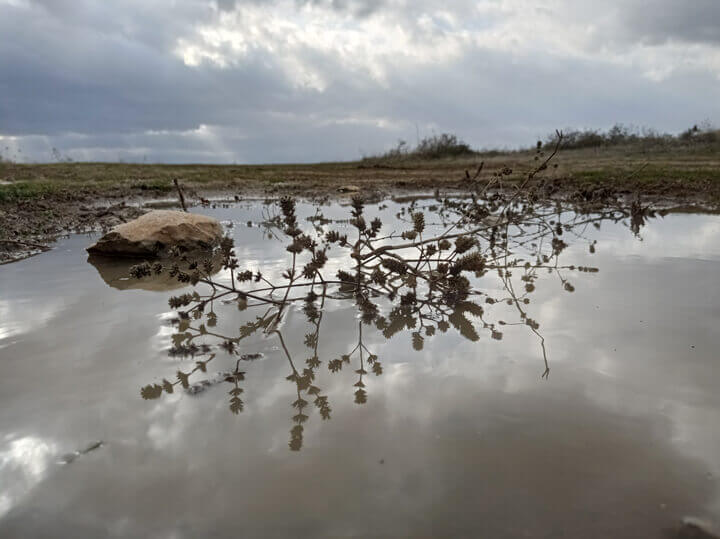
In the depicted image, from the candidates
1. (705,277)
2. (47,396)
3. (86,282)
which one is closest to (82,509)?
(47,396)

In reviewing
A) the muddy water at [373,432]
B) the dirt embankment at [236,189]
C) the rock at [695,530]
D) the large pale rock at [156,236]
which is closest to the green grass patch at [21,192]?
the dirt embankment at [236,189]

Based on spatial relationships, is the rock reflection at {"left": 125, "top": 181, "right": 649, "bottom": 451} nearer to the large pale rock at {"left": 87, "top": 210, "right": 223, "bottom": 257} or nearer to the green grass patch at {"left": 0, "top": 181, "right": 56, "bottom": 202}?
the large pale rock at {"left": 87, "top": 210, "right": 223, "bottom": 257}

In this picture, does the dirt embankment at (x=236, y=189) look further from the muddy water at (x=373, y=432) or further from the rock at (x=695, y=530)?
the rock at (x=695, y=530)

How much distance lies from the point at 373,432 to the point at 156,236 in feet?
13.2

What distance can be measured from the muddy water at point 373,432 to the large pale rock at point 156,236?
196 cm

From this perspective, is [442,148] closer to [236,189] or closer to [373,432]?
[236,189]

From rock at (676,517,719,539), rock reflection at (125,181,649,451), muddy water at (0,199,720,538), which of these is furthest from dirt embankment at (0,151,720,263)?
rock at (676,517,719,539)

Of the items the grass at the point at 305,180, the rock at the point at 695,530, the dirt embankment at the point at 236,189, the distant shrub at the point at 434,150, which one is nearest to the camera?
the rock at the point at 695,530

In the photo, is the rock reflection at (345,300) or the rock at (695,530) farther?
the rock reflection at (345,300)

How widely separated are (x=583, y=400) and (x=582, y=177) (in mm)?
10750

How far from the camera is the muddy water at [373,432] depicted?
1.39 m

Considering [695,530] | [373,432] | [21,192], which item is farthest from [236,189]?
[695,530]

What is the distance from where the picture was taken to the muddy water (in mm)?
1391

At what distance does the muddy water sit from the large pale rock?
6.44 feet
